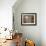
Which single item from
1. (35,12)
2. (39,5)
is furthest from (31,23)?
(39,5)

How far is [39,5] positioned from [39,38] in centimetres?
149

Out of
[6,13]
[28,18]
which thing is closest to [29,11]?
[28,18]

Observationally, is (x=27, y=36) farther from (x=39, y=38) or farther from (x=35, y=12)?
(x=35, y=12)

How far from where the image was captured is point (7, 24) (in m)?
4.41

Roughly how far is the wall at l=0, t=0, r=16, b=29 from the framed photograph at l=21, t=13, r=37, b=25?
0.97 meters

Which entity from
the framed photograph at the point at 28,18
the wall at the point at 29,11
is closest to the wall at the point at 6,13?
the wall at the point at 29,11

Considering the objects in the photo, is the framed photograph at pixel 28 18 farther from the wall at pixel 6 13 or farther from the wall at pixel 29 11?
the wall at pixel 6 13

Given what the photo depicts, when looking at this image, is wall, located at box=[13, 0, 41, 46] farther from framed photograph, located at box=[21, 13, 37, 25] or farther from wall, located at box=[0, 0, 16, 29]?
wall, located at box=[0, 0, 16, 29]

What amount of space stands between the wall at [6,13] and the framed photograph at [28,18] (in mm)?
966

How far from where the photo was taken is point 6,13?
4.41 m

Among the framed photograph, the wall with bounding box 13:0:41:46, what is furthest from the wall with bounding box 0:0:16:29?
the framed photograph

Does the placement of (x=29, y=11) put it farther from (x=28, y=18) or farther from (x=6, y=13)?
(x=6, y=13)

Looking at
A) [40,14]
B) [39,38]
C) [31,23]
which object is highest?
[40,14]

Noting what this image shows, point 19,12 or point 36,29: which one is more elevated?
point 19,12
